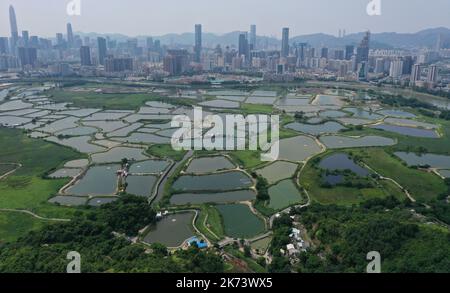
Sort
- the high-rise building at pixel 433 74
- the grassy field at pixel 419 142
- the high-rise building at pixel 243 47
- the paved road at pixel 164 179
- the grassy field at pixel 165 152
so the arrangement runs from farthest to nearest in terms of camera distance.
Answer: the high-rise building at pixel 243 47 → the high-rise building at pixel 433 74 → the grassy field at pixel 419 142 → the grassy field at pixel 165 152 → the paved road at pixel 164 179

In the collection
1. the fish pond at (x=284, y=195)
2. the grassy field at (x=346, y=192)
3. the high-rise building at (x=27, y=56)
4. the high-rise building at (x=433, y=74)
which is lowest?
the fish pond at (x=284, y=195)

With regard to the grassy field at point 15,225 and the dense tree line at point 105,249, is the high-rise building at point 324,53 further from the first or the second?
the grassy field at point 15,225

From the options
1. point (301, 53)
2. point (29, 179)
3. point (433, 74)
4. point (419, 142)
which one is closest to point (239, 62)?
point (301, 53)

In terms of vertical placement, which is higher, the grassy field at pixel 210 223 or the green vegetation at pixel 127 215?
the green vegetation at pixel 127 215

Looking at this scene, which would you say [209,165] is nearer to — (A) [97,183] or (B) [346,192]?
(A) [97,183]

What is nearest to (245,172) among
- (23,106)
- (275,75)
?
(23,106)

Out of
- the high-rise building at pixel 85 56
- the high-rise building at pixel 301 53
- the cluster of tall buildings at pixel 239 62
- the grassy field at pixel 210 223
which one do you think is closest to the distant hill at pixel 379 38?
the cluster of tall buildings at pixel 239 62

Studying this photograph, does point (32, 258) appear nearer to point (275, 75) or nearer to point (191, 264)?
point (191, 264)
